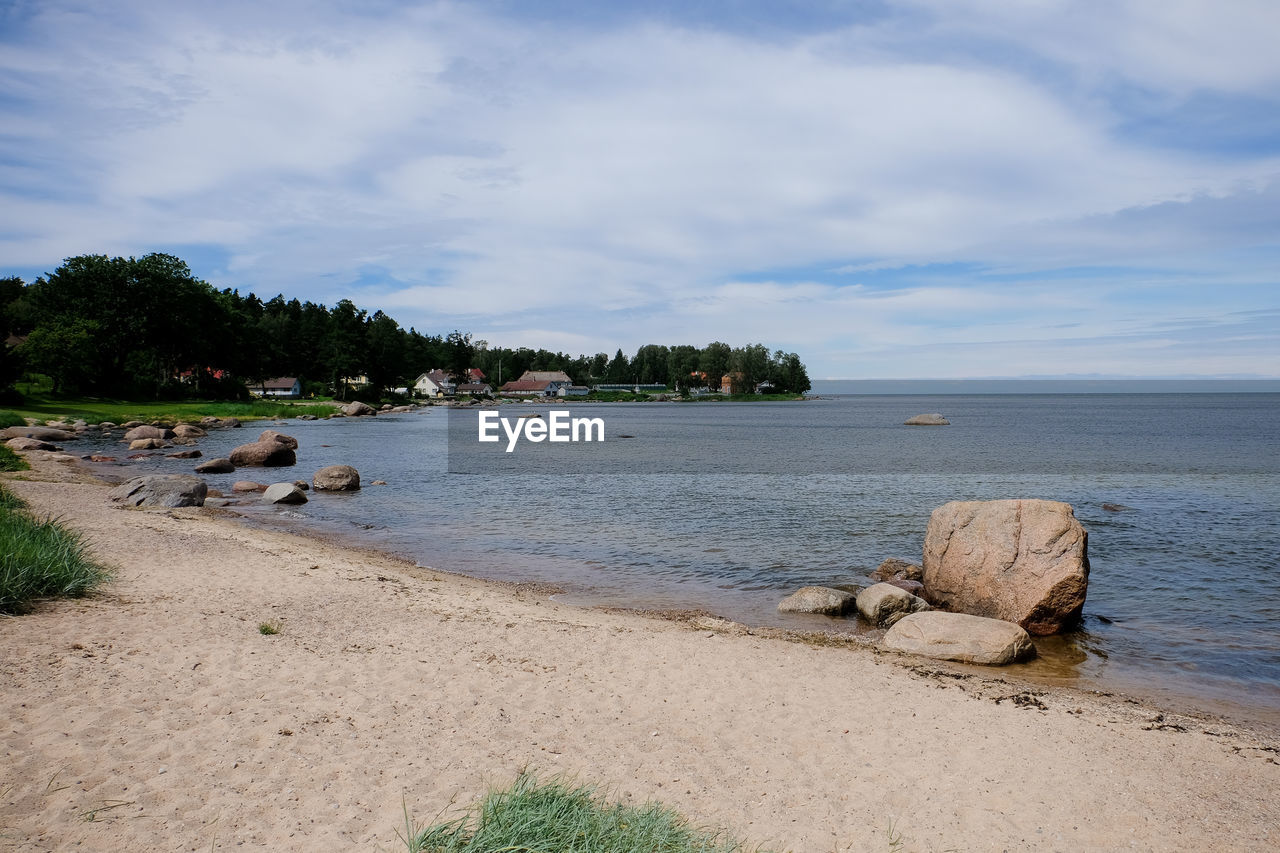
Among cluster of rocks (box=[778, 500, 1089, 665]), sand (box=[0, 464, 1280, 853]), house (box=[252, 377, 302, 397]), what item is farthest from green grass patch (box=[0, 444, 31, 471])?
house (box=[252, 377, 302, 397])

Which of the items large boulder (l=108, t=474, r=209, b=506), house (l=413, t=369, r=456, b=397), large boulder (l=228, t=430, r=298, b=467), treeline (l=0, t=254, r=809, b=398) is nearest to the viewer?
large boulder (l=108, t=474, r=209, b=506)

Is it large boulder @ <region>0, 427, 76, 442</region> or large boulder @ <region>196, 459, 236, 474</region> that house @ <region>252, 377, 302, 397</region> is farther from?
large boulder @ <region>196, 459, 236, 474</region>

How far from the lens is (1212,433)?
78750 mm

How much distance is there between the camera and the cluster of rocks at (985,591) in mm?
12414

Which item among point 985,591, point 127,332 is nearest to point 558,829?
point 985,591

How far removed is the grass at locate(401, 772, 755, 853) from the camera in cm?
544

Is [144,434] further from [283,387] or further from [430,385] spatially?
[430,385]

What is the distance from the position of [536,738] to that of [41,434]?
167 ft

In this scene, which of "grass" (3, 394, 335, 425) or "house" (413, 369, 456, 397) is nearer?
"grass" (3, 394, 335, 425)

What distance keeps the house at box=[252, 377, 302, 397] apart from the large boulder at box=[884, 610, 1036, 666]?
145 metres

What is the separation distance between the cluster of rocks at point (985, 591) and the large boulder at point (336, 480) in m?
22.7

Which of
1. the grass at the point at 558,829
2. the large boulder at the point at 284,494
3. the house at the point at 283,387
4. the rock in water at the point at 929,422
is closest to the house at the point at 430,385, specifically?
the house at the point at 283,387

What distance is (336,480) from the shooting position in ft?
104

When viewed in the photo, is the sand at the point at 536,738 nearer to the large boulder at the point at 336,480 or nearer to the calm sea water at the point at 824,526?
the calm sea water at the point at 824,526
